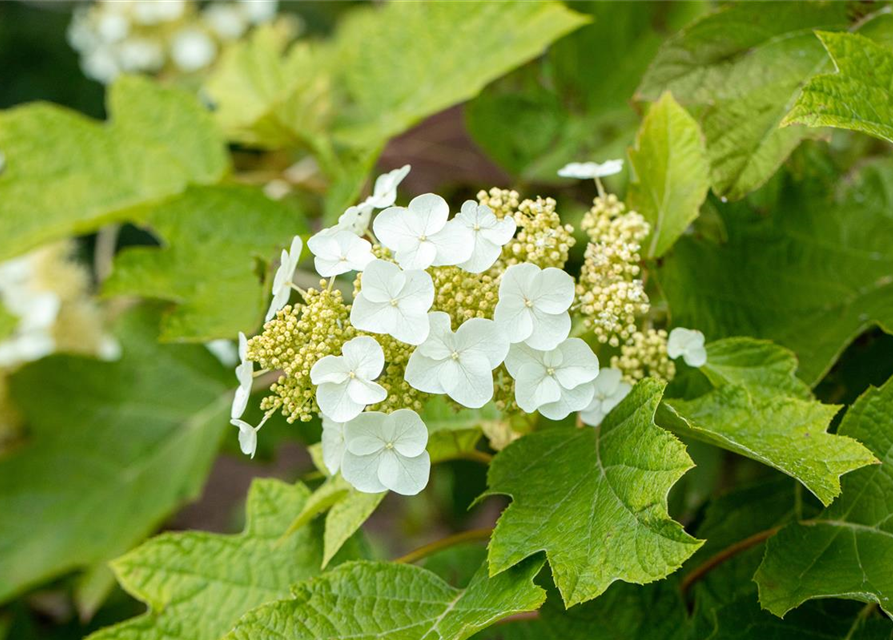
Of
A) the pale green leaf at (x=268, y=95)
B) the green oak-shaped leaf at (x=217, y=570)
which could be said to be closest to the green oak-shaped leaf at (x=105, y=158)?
the pale green leaf at (x=268, y=95)

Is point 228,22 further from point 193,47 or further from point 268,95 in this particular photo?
point 268,95

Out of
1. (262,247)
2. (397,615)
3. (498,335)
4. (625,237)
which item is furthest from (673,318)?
(262,247)

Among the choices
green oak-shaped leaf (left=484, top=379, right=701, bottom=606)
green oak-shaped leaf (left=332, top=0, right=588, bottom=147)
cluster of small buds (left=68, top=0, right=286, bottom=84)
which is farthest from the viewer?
cluster of small buds (left=68, top=0, right=286, bottom=84)

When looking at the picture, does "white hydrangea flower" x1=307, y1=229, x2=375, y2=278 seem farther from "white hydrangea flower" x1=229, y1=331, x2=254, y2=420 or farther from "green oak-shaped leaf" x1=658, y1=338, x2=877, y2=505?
"green oak-shaped leaf" x1=658, y1=338, x2=877, y2=505

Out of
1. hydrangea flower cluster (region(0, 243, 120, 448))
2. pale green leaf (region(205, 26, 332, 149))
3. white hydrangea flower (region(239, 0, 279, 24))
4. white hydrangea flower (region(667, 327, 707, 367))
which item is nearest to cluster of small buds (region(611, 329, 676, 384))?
white hydrangea flower (region(667, 327, 707, 367))

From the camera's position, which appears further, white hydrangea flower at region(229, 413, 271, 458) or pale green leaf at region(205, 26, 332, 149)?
pale green leaf at region(205, 26, 332, 149)

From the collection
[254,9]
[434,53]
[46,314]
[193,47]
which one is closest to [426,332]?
[434,53]

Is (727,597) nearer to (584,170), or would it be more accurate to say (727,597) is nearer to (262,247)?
(584,170)

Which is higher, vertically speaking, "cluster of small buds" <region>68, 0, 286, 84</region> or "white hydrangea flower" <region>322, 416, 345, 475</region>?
"white hydrangea flower" <region>322, 416, 345, 475</region>
